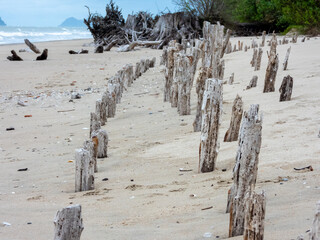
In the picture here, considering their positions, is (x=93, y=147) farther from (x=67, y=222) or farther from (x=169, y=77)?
(x=169, y=77)

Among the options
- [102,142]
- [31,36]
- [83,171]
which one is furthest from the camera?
[31,36]

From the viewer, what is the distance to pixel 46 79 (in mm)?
15992

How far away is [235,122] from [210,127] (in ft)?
3.35

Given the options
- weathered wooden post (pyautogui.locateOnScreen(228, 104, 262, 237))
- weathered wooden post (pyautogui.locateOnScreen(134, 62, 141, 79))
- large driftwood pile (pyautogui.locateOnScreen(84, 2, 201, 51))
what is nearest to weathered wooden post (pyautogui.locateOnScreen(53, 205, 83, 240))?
weathered wooden post (pyautogui.locateOnScreen(228, 104, 262, 237))

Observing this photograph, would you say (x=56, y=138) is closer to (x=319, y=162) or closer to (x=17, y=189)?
A: (x=17, y=189)

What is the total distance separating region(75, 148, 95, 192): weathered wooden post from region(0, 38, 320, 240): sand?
123mm

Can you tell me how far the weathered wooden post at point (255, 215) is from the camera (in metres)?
2.67

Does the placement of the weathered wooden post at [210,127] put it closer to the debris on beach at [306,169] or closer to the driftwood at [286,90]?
the debris on beach at [306,169]

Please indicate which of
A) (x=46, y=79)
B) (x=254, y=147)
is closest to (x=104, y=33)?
(x=46, y=79)

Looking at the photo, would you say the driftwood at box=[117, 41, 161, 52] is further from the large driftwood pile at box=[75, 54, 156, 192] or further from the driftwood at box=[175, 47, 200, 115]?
the driftwood at box=[175, 47, 200, 115]

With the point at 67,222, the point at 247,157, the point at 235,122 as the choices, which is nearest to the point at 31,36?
the point at 235,122

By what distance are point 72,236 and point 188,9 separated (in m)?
31.4

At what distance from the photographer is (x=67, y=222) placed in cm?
283

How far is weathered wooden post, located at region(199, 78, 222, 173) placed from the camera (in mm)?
4910
